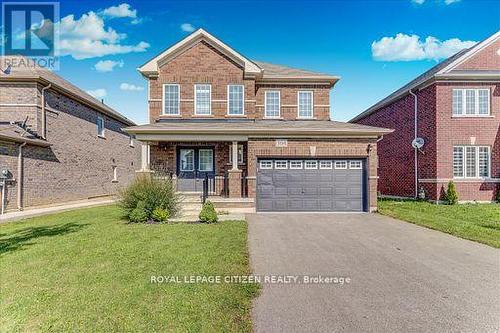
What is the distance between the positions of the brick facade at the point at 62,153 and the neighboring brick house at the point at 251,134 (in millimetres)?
5235

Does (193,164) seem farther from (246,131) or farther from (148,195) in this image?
(148,195)

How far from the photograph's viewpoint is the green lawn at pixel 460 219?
874 centimetres

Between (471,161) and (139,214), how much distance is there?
17.0 m

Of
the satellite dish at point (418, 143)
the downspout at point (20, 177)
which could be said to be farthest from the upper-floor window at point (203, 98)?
the satellite dish at point (418, 143)

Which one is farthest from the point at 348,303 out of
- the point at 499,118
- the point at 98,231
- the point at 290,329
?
the point at 499,118

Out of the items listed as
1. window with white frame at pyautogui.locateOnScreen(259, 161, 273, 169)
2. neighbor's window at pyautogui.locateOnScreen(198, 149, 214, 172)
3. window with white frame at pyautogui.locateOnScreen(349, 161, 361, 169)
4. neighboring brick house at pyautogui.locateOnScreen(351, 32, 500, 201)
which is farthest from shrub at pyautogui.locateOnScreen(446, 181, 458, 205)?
neighbor's window at pyautogui.locateOnScreen(198, 149, 214, 172)

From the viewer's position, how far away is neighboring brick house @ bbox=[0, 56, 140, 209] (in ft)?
47.9

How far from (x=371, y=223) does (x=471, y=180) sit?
9.19 m

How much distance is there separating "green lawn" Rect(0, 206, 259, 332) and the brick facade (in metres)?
6.96

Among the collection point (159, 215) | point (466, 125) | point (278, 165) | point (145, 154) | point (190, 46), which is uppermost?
point (190, 46)

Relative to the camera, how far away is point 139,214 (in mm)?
11070

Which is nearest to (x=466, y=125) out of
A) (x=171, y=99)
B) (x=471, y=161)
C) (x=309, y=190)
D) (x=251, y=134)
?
(x=471, y=161)

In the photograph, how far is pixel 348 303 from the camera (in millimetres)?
4398

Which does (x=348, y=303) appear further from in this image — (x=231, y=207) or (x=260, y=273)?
(x=231, y=207)
